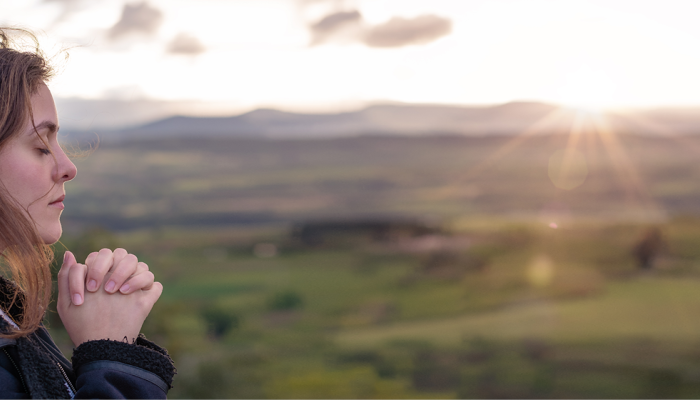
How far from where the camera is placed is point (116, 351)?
4.79ft

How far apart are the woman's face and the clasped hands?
0.16 m

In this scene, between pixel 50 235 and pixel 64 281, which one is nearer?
pixel 64 281

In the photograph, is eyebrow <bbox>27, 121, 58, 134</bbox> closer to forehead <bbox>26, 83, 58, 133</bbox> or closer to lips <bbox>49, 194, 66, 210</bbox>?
forehead <bbox>26, 83, 58, 133</bbox>

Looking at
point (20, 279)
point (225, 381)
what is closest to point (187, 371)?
point (225, 381)

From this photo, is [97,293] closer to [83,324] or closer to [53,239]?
[83,324]

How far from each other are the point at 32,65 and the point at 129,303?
0.90m

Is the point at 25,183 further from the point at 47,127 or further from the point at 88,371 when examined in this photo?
the point at 88,371

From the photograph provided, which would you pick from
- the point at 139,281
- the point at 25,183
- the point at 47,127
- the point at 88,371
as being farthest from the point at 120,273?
the point at 47,127

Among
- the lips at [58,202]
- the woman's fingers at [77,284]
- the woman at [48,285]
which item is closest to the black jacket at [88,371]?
the woman at [48,285]

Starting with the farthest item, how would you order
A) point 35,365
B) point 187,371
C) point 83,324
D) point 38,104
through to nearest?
point 187,371, point 38,104, point 83,324, point 35,365

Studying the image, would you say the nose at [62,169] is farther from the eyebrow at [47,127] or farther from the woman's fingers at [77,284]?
the woman's fingers at [77,284]

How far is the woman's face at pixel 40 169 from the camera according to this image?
153 centimetres

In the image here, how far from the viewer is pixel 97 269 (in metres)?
1.54

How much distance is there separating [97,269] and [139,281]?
13cm
